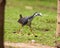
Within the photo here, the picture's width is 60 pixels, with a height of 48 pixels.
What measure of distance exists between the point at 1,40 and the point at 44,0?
17.0 m

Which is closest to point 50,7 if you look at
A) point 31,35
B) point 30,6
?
point 30,6

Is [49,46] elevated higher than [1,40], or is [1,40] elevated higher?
[1,40]

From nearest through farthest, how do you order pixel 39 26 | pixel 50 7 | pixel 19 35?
pixel 19 35, pixel 39 26, pixel 50 7

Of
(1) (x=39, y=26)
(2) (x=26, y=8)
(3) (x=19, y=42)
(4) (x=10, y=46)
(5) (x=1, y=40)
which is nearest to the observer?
(5) (x=1, y=40)

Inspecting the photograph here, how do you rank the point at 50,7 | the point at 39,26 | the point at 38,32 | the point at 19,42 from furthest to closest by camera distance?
the point at 50,7 < the point at 39,26 < the point at 38,32 < the point at 19,42

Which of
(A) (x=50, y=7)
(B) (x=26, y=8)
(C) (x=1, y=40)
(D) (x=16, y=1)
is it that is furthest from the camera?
(D) (x=16, y=1)

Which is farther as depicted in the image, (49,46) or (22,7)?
(22,7)

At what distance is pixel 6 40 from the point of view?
9.85 m

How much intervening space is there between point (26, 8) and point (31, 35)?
7970mm

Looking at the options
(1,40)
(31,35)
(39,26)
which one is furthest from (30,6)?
(1,40)

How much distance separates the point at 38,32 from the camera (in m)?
11.2

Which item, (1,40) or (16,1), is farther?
(16,1)

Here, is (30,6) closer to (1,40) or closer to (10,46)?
(10,46)

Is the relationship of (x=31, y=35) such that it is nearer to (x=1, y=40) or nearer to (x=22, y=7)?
(x=1, y=40)
